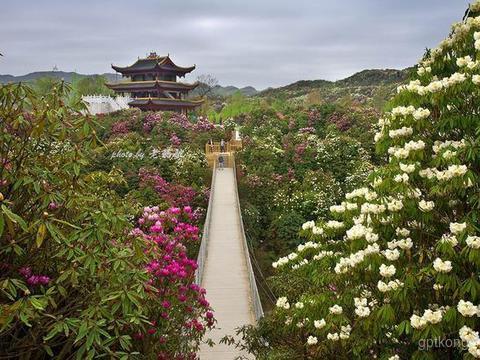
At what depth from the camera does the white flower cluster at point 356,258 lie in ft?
13.1

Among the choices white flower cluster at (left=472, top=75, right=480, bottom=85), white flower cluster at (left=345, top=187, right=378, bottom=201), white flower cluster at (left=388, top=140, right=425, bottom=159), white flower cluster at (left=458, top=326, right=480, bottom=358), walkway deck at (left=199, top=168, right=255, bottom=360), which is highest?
white flower cluster at (left=472, top=75, right=480, bottom=85)

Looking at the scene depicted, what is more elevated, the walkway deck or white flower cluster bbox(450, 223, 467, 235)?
white flower cluster bbox(450, 223, 467, 235)

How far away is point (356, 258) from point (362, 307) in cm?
40

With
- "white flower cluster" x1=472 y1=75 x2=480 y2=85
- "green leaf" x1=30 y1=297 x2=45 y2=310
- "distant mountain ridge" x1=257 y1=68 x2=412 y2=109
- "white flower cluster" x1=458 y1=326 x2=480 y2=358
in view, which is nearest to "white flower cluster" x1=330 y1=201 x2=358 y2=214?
"white flower cluster" x1=472 y1=75 x2=480 y2=85

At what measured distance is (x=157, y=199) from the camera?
59.5 ft

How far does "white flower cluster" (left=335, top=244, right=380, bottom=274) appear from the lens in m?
3.99

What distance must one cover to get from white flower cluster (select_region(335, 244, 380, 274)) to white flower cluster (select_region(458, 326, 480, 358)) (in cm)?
94

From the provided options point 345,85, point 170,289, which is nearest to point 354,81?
point 345,85

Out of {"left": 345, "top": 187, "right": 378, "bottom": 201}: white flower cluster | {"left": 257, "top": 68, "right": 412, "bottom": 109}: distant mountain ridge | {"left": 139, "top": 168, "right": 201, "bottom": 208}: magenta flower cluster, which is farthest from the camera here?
{"left": 257, "top": 68, "right": 412, "bottom": 109}: distant mountain ridge

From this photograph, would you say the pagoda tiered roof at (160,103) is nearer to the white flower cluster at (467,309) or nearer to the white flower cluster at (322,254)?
the white flower cluster at (322,254)

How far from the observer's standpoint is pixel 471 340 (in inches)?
123

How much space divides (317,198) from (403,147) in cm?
1515

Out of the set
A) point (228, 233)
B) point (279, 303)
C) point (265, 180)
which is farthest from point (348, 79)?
point (279, 303)

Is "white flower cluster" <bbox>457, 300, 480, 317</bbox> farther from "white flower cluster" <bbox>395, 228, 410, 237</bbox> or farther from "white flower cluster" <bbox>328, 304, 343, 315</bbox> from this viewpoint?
"white flower cluster" <bbox>328, 304, 343, 315</bbox>
